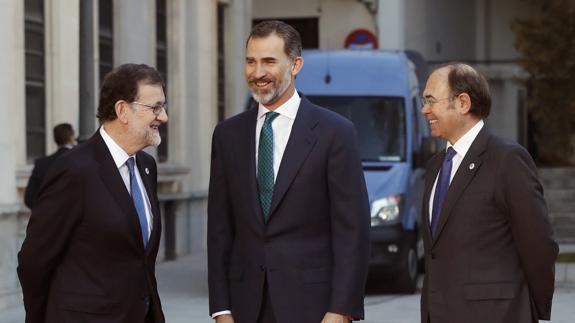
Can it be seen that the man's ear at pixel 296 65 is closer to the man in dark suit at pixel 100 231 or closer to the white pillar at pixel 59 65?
the man in dark suit at pixel 100 231

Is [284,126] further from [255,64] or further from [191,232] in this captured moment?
[191,232]

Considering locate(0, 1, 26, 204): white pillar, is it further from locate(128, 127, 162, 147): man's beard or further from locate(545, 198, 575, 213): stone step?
locate(545, 198, 575, 213): stone step

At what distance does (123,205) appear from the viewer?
613 centimetres

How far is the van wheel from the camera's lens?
16047mm

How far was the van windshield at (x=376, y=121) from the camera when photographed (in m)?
16.2

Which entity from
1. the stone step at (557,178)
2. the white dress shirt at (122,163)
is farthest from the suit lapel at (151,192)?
the stone step at (557,178)

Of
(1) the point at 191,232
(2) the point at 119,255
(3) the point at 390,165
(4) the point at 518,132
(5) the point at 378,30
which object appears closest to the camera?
(2) the point at 119,255

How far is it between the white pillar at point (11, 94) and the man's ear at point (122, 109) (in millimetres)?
8802

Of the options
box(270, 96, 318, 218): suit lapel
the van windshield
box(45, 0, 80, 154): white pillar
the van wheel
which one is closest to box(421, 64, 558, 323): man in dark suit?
box(270, 96, 318, 218): suit lapel

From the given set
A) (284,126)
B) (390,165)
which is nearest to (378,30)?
(390,165)

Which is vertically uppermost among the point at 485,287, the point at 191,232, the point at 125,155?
the point at 125,155

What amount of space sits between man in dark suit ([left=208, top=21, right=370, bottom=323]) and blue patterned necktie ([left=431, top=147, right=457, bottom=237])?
0.29 metres

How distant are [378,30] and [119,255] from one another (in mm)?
24742

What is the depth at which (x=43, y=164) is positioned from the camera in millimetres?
13969
